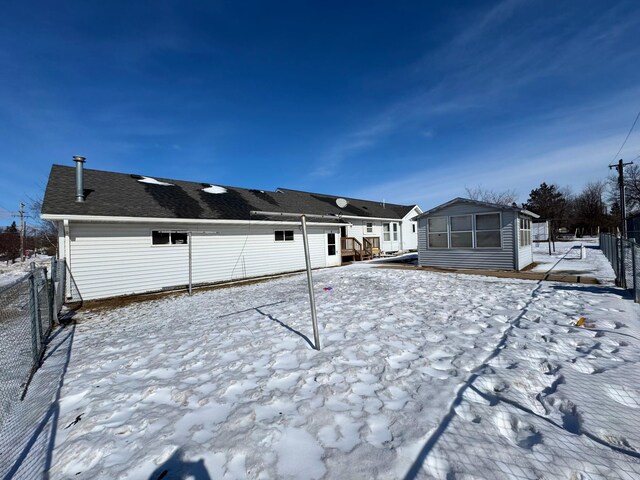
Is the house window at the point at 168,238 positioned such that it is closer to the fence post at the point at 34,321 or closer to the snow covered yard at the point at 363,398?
the snow covered yard at the point at 363,398

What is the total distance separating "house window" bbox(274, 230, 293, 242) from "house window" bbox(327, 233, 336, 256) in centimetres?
296

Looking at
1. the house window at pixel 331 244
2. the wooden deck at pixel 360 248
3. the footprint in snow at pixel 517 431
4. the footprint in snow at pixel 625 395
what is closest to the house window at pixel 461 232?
the house window at pixel 331 244

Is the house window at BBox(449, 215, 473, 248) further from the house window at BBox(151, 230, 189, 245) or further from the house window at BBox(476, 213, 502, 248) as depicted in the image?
the house window at BBox(151, 230, 189, 245)

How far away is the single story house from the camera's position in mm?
9102

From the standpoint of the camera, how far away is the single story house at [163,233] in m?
9.10

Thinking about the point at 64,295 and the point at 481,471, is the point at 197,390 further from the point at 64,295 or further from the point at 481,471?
the point at 64,295

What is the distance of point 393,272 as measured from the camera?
38.3ft

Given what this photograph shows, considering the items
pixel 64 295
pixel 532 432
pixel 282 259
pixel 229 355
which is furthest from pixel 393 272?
pixel 64 295

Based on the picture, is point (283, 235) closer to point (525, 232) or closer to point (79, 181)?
point (79, 181)

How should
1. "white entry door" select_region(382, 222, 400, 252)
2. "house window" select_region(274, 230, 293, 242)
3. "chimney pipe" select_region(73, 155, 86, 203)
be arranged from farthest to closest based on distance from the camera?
"white entry door" select_region(382, 222, 400, 252) → "house window" select_region(274, 230, 293, 242) → "chimney pipe" select_region(73, 155, 86, 203)

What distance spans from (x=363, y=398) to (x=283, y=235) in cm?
1206

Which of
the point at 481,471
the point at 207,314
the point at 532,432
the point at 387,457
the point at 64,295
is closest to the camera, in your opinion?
the point at 481,471

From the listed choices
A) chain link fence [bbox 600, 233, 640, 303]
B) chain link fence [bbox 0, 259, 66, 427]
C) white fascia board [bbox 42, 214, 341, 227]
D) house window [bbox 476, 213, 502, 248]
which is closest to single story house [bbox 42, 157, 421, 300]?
white fascia board [bbox 42, 214, 341, 227]

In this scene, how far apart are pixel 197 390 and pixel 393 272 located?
9.54 metres
